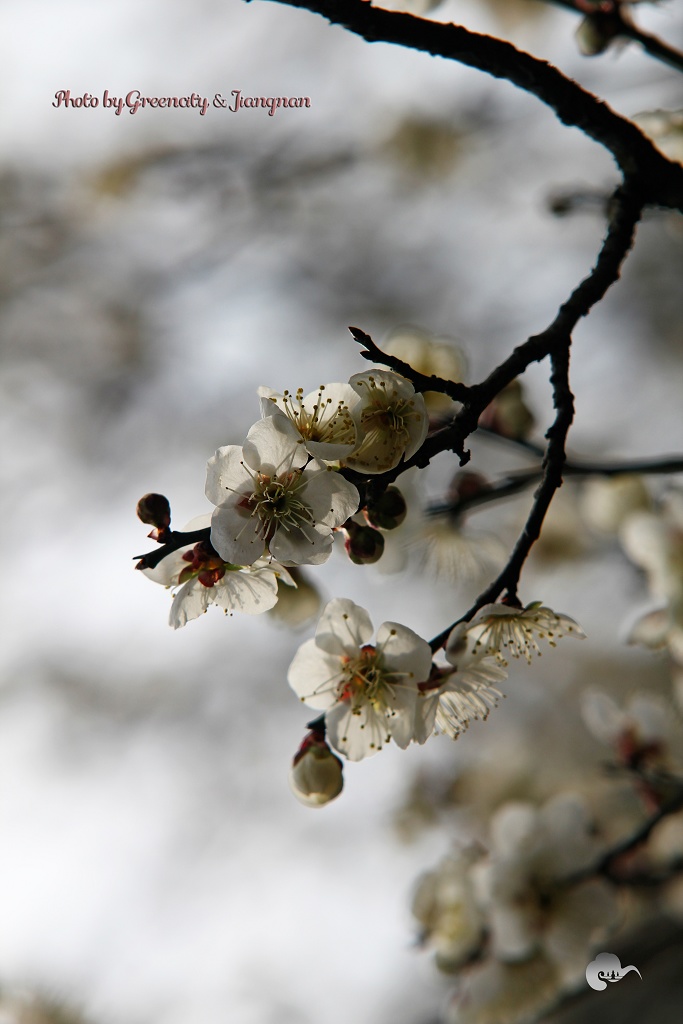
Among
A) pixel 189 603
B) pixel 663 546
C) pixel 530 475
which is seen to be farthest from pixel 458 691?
pixel 663 546

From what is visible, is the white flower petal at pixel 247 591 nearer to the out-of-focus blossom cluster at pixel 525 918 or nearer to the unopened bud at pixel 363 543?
the unopened bud at pixel 363 543

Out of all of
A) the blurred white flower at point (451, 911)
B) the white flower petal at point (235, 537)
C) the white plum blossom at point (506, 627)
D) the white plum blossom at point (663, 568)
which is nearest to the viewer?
the white flower petal at point (235, 537)

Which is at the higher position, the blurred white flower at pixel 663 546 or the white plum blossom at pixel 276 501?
the blurred white flower at pixel 663 546

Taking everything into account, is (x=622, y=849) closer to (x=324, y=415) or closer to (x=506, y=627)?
(x=506, y=627)

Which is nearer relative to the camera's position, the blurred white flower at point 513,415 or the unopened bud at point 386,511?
the unopened bud at point 386,511

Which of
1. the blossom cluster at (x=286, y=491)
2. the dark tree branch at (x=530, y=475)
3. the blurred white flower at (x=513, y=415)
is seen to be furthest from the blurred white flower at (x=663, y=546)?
the blossom cluster at (x=286, y=491)
